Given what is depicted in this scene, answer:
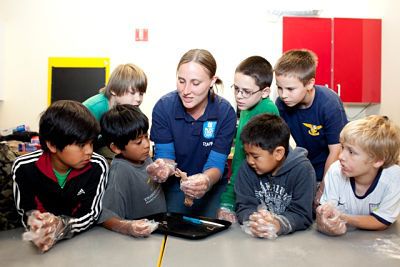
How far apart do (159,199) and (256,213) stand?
0.53 meters

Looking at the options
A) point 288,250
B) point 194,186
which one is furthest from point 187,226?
point 288,250

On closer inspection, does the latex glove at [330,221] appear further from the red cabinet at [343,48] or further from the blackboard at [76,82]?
the blackboard at [76,82]

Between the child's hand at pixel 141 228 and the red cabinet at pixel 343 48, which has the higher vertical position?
the red cabinet at pixel 343 48

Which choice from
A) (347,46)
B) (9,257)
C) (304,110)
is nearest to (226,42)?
(347,46)

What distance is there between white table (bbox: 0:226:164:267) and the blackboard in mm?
2758

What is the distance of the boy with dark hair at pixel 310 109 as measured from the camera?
1.87 m

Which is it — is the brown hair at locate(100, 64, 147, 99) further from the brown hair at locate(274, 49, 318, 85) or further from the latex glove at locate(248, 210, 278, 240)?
the latex glove at locate(248, 210, 278, 240)

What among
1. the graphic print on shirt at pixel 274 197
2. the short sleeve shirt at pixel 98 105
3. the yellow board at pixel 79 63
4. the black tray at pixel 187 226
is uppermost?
the yellow board at pixel 79 63

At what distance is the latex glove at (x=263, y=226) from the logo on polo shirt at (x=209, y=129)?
559 mm

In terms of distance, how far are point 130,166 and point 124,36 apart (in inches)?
109

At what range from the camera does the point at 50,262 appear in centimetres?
109

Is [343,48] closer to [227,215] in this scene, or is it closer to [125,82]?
[125,82]

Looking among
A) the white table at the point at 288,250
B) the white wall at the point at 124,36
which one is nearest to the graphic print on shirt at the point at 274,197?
the white table at the point at 288,250

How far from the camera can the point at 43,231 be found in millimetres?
1158
